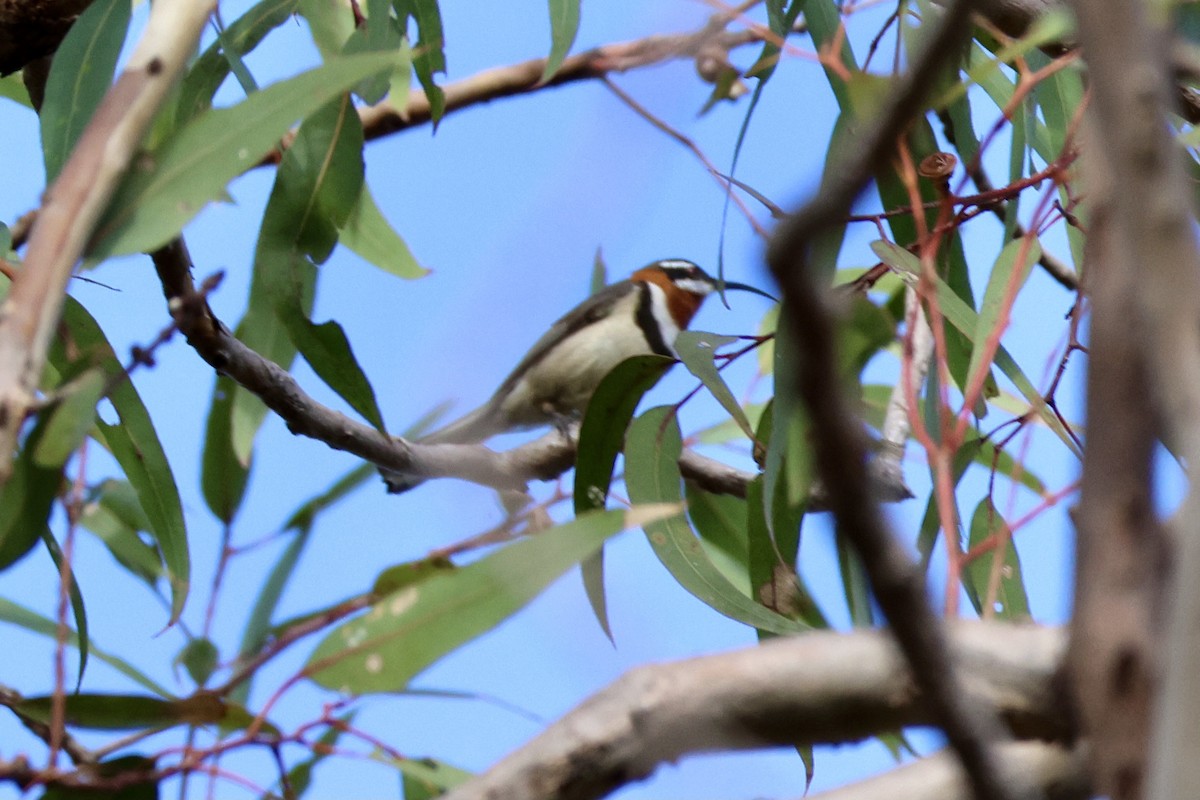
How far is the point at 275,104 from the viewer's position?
1.18 meters

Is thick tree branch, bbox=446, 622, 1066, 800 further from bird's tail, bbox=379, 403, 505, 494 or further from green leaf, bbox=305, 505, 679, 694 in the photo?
bird's tail, bbox=379, 403, 505, 494

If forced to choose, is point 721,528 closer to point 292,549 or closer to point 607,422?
point 607,422

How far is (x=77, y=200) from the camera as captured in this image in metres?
0.99

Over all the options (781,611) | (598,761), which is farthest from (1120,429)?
(781,611)

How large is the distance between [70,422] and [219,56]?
1.10 meters

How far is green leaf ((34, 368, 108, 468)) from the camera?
1012 millimetres

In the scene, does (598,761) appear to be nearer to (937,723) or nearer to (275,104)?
(937,723)

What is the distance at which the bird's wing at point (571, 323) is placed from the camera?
343 cm

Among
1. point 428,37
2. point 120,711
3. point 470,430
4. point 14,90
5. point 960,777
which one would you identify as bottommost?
point 960,777

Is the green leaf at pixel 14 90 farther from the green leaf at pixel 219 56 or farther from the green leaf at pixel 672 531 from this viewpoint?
the green leaf at pixel 672 531

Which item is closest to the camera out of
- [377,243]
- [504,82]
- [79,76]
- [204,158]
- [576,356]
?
[204,158]

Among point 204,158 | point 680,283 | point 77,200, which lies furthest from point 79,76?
point 680,283

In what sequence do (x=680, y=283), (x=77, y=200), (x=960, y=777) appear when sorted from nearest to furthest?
(x=960, y=777), (x=77, y=200), (x=680, y=283)

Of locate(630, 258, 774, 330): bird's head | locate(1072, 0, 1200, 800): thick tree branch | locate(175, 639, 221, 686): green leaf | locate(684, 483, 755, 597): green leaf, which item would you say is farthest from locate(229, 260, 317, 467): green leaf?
locate(630, 258, 774, 330): bird's head
